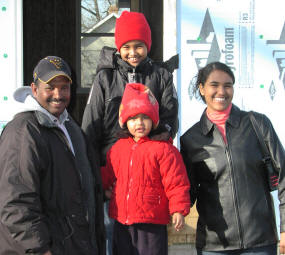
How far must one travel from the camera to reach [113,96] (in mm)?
3105

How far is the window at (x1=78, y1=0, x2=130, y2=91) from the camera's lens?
16.1ft

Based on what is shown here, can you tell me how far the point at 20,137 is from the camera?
226 centimetres

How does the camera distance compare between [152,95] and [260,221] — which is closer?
[260,221]

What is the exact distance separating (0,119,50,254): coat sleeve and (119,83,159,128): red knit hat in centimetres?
68

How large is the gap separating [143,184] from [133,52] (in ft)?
2.90

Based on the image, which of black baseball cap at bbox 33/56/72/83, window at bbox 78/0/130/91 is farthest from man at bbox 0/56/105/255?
window at bbox 78/0/130/91

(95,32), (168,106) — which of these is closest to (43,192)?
(168,106)

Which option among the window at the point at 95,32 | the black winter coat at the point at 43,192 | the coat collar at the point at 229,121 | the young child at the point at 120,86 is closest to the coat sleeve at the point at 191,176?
the coat collar at the point at 229,121

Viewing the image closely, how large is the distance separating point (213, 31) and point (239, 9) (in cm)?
32

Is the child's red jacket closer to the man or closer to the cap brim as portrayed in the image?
the man

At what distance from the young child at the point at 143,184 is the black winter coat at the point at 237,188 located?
0.14 metres

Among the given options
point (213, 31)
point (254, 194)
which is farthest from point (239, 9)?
point (254, 194)

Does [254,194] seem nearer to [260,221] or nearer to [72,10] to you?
[260,221]

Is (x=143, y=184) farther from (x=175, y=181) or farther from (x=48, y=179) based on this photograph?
(x=48, y=179)
